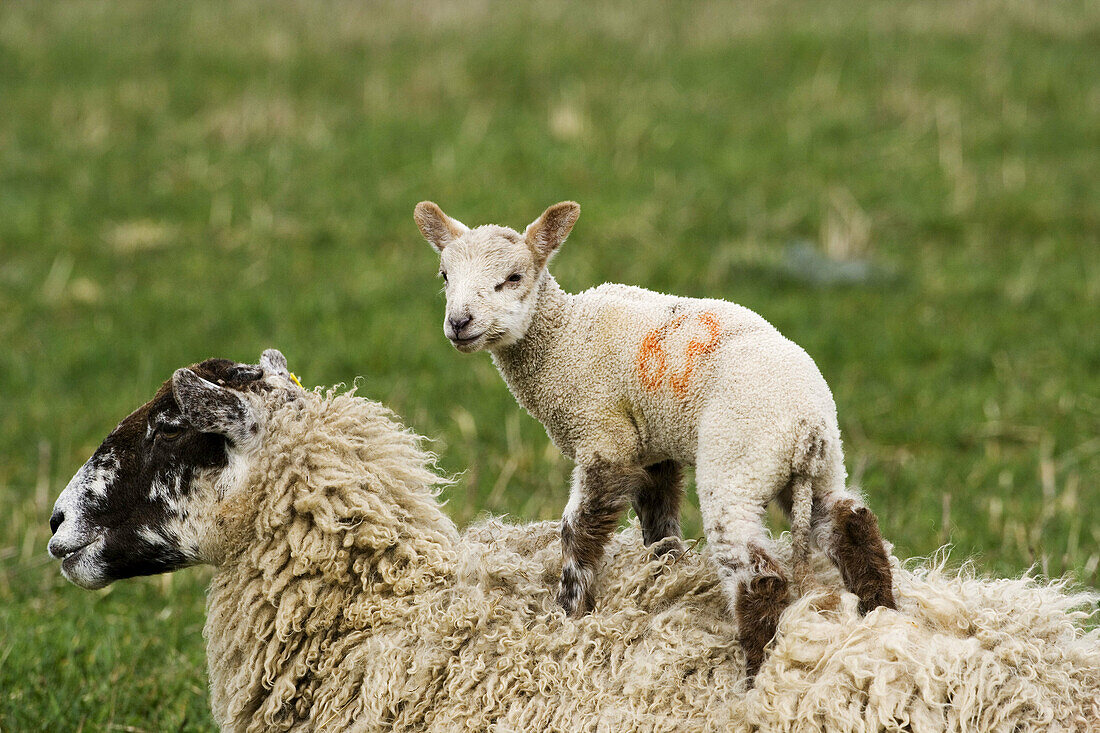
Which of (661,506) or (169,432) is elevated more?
(169,432)

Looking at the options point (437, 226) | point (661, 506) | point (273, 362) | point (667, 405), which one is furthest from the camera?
point (273, 362)

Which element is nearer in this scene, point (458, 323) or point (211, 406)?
point (458, 323)

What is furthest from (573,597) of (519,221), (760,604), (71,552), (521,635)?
(519,221)

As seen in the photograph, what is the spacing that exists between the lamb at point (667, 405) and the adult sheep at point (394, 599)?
0.67 ft

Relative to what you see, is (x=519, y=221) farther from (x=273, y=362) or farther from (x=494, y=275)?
(x=494, y=275)

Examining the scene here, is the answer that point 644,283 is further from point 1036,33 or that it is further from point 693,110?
point 1036,33

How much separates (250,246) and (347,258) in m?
1.18

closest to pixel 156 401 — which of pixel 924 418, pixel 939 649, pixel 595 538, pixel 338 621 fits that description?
pixel 338 621

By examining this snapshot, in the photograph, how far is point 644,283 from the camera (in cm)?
1213

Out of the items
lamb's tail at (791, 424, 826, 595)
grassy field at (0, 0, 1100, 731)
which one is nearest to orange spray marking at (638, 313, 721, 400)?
lamb's tail at (791, 424, 826, 595)

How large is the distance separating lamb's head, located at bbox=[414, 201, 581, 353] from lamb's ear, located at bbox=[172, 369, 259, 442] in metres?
0.89

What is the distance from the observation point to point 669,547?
4.41 m

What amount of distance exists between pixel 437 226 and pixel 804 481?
1367 mm

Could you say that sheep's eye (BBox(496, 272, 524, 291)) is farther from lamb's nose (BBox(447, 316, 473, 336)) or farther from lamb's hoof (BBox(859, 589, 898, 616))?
lamb's hoof (BBox(859, 589, 898, 616))
